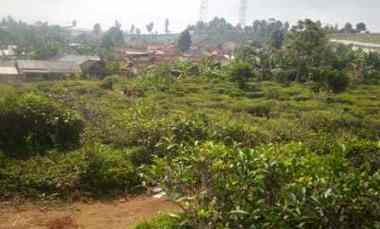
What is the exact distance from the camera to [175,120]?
455 inches

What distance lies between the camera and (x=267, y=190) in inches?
208

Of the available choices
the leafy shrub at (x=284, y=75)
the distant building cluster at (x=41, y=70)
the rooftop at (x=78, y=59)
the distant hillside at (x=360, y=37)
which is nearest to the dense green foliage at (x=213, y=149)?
the leafy shrub at (x=284, y=75)

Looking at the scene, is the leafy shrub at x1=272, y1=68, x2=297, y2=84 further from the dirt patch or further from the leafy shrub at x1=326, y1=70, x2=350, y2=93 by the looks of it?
the dirt patch

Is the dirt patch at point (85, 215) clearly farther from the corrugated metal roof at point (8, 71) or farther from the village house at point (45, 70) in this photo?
the corrugated metal roof at point (8, 71)

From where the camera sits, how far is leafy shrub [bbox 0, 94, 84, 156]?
10.7 meters

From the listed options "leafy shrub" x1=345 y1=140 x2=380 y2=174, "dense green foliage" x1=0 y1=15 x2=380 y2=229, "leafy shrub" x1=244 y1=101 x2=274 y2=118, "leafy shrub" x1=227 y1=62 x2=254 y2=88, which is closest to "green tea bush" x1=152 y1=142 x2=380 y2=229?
"dense green foliage" x1=0 y1=15 x2=380 y2=229

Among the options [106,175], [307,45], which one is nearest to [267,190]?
[106,175]

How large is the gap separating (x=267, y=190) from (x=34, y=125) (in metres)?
7.45

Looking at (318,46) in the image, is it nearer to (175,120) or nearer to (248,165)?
(175,120)

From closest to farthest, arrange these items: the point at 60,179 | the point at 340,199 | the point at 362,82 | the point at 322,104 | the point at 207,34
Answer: the point at 340,199, the point at 60,179, the point at 322,104, the point at 362,82, the point at 207,34

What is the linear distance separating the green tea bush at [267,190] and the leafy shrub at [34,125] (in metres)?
6.21

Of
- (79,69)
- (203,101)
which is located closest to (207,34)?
(79,69)

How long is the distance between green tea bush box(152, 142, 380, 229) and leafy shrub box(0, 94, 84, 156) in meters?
6.21

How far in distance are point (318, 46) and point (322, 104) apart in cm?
1233
